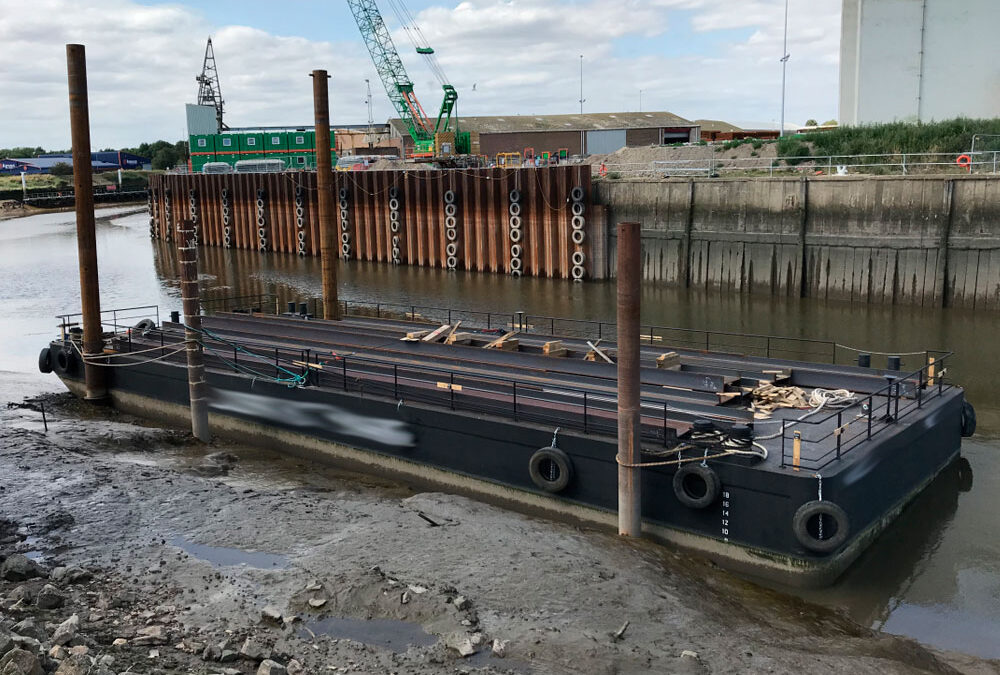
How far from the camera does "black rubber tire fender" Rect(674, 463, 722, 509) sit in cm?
1061

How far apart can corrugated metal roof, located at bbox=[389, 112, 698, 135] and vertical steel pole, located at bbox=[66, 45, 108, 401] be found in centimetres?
5232

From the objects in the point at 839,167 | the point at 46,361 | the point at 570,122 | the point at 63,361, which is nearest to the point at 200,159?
the point at 570,122

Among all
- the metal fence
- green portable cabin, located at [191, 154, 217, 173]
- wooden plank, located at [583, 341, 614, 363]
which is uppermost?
green portable cabin, located at [191, 154, 217, 173]

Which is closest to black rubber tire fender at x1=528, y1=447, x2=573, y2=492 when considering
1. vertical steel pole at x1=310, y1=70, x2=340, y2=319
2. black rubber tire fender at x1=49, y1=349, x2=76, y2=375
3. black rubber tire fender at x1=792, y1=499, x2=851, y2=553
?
black rubber tire fender at x1=792, y1=499, x2=851, y2=553

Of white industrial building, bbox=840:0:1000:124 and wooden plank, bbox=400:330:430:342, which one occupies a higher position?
white industrial building, bbox=840:0:1000:124

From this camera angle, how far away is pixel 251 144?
3041 inches

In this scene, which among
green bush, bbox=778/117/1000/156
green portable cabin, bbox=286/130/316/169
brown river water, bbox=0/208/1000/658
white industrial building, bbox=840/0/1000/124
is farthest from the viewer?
green portable cabin, bbox=286/130/316/169

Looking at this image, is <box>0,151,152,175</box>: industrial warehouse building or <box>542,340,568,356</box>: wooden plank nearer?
<box>542,340,568,356</box>: wooden plank

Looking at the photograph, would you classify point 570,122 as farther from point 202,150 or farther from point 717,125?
point 202,150

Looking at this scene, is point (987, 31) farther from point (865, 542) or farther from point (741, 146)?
point (865, 542)

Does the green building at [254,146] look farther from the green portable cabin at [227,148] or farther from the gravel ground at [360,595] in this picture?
the gravel ground at [360,595]

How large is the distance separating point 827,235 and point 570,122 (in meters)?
48.8

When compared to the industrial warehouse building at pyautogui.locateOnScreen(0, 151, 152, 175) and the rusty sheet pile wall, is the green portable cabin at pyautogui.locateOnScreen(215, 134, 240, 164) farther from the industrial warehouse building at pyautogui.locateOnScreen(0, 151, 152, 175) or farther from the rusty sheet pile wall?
the industrial warehouse building at pyautogui.locateOnScreen(0, 151, 152, 175)

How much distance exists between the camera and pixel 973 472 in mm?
14422
